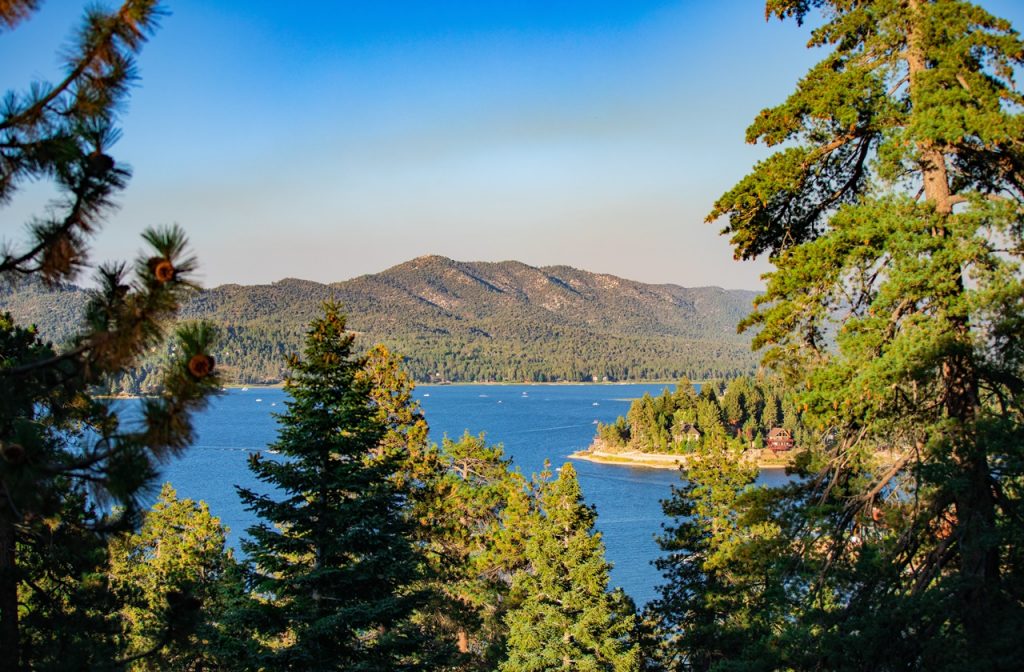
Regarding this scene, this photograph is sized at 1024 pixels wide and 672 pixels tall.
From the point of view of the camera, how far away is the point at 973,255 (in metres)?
6.85

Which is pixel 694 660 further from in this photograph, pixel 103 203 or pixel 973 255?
pixel 103 203

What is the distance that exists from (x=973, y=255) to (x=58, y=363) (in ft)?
22.4

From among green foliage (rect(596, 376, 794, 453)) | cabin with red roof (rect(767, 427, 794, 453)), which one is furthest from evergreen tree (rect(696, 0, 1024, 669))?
cabin with red roof (rect(767, 427, 794, 453))

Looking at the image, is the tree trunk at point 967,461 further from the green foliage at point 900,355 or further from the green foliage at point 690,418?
the green foliage at point 690,418

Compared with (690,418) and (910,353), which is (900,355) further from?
(690,418)

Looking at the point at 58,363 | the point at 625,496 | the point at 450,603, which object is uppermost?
the point at 58,363

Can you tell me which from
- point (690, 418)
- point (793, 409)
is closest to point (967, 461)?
point (793, 409)

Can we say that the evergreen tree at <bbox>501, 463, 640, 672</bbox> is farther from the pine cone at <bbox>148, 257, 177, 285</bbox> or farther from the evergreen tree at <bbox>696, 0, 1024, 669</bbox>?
the pine cone at <bbox>148, 257, 177, 285</bbox>

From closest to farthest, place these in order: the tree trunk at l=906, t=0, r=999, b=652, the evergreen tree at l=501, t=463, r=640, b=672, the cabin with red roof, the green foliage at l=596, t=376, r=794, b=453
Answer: the tree trunk at l=906, t=0, r=999, b=652
the evergreen tree at l=501, t=463, r=640, b=672
the cabin with red roof
the green foliage at l=596, t=376, r=794, b=453

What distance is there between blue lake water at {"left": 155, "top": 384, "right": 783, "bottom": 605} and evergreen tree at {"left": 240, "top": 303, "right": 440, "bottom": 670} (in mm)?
713

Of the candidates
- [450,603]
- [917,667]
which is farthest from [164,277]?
[450,603]

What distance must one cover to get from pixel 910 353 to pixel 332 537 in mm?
7309

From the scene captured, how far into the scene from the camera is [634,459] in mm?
82688

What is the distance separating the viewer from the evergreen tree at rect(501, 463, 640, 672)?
15.8 meters
